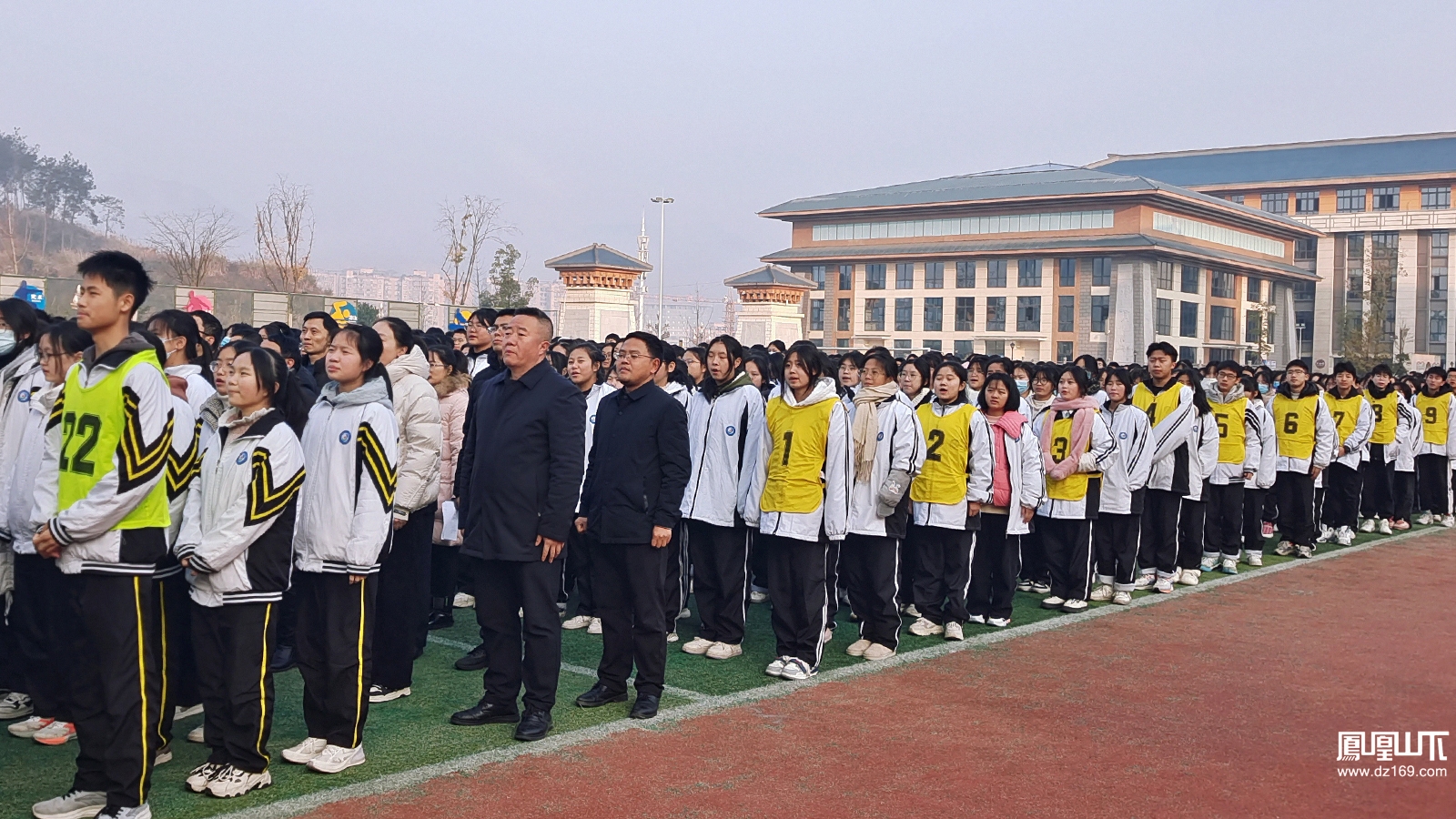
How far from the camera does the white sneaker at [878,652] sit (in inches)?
289

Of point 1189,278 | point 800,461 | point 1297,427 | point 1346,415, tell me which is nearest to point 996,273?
point 1189,278

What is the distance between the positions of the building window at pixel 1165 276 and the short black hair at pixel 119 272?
5105 cm

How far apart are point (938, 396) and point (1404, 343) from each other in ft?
214

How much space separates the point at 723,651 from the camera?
7305 millimetres

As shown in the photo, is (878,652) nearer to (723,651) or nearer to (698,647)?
(723,651)

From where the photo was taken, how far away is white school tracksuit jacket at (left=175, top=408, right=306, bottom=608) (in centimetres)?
450

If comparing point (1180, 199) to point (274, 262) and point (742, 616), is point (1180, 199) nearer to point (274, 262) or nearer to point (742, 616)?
point (274, 262)

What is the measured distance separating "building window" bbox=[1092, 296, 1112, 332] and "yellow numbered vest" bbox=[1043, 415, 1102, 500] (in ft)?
145

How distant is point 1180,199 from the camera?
50.9 meters

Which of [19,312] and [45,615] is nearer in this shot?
[45,615]

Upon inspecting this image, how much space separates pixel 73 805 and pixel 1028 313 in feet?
169

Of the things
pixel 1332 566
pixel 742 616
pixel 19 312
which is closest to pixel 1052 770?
pixel 742 616

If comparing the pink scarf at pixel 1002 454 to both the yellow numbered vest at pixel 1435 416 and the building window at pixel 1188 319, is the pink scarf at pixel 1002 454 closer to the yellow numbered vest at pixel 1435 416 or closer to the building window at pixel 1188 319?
the yellow numbered vest at pixel 1435 416

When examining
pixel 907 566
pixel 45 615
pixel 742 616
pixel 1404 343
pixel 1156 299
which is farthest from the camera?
pixel 1404 343
